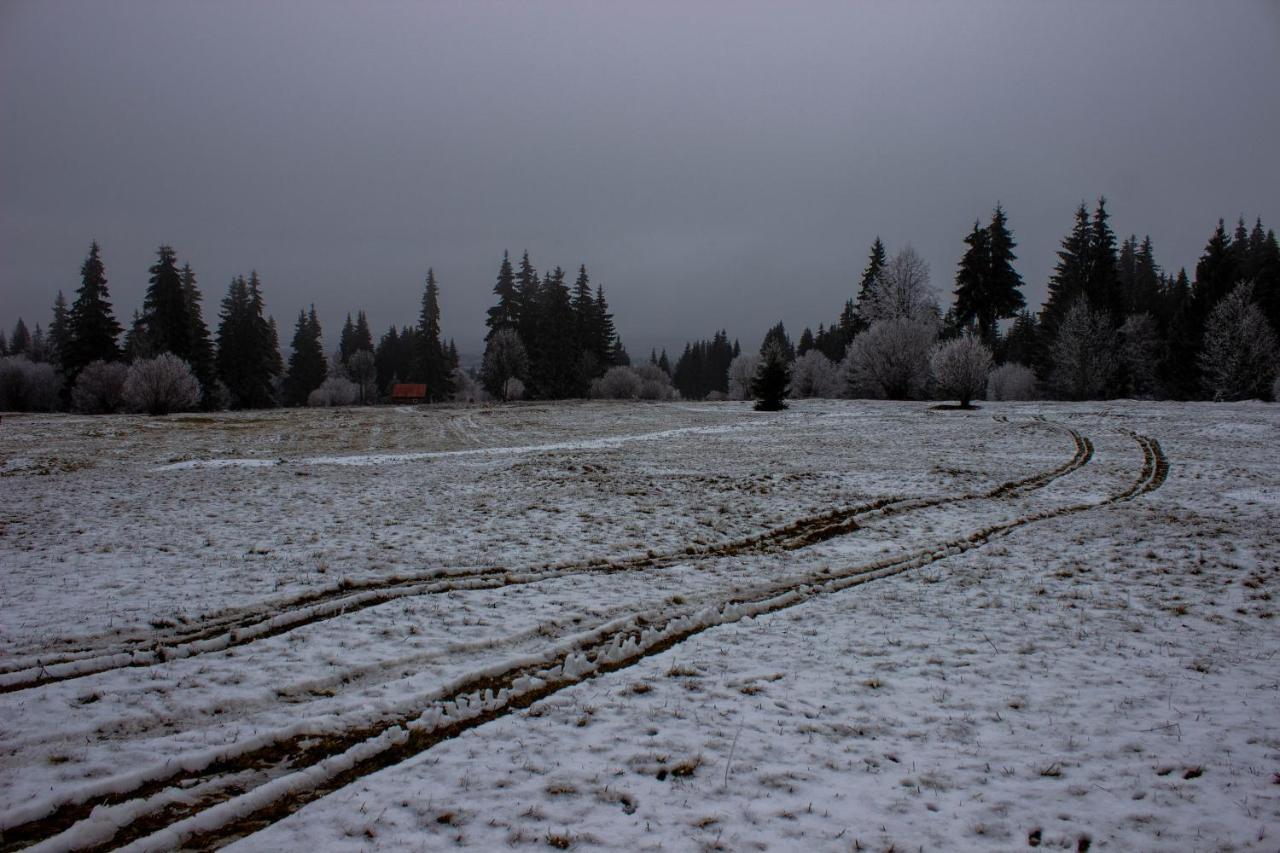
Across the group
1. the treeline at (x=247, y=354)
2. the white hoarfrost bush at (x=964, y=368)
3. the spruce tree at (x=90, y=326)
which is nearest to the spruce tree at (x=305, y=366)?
the treeline at (x=247, y=354)

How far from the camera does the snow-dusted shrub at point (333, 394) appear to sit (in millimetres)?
78438

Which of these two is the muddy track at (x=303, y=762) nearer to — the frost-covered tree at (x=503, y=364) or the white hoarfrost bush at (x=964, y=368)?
the white hoarfrost bush at (x=964, y=368)

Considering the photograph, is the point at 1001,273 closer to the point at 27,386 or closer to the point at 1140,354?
the point at 1140,354

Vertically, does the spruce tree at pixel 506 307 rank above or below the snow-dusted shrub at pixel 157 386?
above

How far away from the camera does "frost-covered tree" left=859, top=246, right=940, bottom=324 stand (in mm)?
55125

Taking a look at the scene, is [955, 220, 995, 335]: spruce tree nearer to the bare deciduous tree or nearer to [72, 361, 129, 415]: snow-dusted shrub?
the bare deciduous tree

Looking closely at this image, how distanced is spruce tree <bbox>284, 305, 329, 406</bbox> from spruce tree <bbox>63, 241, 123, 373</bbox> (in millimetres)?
27922

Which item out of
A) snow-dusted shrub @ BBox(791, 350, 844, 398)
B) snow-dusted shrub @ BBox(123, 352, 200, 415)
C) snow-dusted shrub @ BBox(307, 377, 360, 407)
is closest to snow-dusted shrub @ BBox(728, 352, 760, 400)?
snow-dusted shrub @ BBox(791, 350, 844, 398)

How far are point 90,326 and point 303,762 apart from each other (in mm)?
68576

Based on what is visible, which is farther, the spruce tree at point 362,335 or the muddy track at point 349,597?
the spruce tree at point 362,335

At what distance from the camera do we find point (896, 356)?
5103 centimetres

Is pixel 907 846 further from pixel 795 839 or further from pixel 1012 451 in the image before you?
pixel 1012 451

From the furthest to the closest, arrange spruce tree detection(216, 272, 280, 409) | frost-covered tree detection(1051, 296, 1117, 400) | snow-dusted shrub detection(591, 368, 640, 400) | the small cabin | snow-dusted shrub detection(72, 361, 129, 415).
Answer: the small cabin → snow-dusted shrub detection(591, 368, 640, 400) → spruce tree detection(216, 272, 280, 409) → frost-covered tree detection(1051, 296, 1117, 400) → snow-dusted shrub detection(72, 361, 129, 415)

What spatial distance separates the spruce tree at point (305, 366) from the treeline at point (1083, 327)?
6262 centimetres
